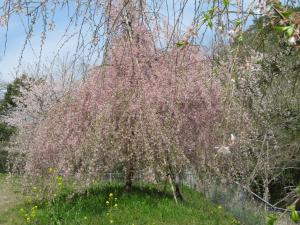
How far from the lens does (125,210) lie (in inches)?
336

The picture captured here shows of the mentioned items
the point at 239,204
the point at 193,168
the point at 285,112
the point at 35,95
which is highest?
the point at 35,95

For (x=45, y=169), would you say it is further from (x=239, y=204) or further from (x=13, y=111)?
(x=13, y=111)

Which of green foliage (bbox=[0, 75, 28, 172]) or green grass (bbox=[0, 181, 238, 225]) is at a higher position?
green foliage (bbox=[0, 75, 28, 172])

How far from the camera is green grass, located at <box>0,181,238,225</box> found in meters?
7.88

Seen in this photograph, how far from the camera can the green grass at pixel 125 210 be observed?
7.88 meters

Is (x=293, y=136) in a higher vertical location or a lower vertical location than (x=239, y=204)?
higher

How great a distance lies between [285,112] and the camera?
976 cm

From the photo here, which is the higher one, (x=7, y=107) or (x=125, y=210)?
(x=7, y=107)

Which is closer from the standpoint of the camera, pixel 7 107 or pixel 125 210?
pixel 125 210

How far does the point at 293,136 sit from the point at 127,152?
3477mm

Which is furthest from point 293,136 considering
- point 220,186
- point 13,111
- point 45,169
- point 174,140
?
point 13,111

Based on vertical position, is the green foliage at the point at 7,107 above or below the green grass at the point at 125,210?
above

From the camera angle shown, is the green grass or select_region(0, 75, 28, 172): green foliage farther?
select_region(0, 75, 28, 172): green foliage

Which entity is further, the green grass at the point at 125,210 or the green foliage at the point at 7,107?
the green foliage at the point at 7,107
